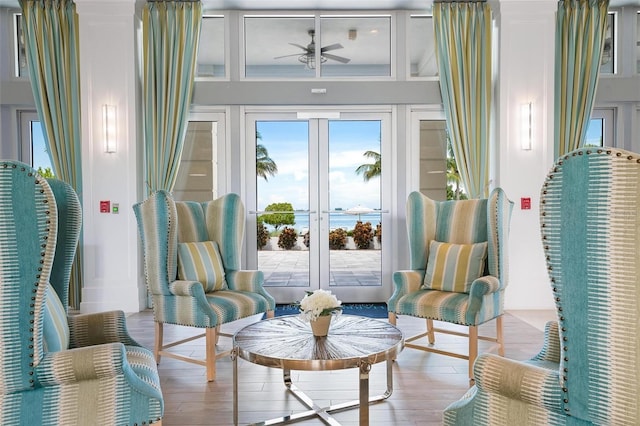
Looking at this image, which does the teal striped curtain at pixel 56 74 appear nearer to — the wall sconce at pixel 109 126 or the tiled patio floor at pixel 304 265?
the wall sconce at pixel 109 126

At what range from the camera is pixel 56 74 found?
17.1 ft

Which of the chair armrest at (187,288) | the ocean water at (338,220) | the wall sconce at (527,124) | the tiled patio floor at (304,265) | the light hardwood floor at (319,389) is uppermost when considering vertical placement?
the wall sconce at (527,124)

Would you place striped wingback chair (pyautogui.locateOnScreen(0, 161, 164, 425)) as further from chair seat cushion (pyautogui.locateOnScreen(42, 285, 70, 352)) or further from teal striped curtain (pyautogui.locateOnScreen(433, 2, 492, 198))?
teal striped curtain (pyautogui.locateOnScreen(433, 2, 492, 198))

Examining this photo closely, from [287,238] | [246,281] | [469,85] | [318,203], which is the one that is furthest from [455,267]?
[469,85]

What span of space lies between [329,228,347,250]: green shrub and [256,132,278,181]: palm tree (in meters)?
0.99

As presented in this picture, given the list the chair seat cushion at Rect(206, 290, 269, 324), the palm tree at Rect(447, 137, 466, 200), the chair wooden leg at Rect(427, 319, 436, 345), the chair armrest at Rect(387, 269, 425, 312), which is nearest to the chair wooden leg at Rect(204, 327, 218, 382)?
the chair seat cushion at Rect(206, 290, 269, 324)

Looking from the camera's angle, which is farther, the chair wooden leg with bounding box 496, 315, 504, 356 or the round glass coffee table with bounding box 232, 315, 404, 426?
the chair wooden leg with bounding box 496, 315, 504, 356

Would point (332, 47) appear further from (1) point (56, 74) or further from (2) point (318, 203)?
(1) point (56, 74)

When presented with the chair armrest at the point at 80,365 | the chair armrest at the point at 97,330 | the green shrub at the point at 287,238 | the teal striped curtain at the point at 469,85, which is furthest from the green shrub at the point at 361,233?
the chair armrest at the point at 80,365

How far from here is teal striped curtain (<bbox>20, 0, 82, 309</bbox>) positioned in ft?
17.0

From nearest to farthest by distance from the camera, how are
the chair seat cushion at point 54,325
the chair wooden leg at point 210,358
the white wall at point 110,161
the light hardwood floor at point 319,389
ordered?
A: the chair seat cushion at point 54,325 → the light hardwood floor at point 319,389 → the chair wooden leg at point 210,358 → the white wall at point 110,161

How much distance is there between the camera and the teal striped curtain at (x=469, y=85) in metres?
5.32

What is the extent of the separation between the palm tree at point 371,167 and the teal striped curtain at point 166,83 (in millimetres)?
2054

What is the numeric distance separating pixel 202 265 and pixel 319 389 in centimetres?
133
